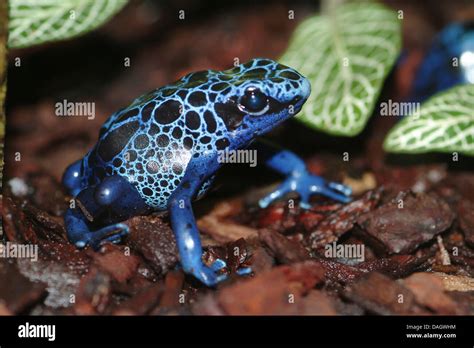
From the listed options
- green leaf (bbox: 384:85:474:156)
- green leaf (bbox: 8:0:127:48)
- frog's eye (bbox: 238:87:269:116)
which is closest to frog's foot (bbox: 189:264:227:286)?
frog's eye (bbox: 238:87:269:116)

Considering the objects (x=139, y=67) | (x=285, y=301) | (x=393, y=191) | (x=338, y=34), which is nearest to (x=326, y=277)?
(x=285, y=301)

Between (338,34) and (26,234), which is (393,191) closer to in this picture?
(338,34)

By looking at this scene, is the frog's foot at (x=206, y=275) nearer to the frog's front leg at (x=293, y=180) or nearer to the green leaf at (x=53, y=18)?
the frog's front leg at (x=293, y=180)

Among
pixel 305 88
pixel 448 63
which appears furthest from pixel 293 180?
pixel 448 63

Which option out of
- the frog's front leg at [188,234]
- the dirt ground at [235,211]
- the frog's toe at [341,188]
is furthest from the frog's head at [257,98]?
the frog's toe at [341,188]

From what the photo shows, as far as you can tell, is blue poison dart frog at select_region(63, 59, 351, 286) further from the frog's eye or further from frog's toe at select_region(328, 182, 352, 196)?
frog's toe at select_region(328, 182, 352, 196)

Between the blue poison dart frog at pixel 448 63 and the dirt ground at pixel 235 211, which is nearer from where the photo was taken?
the dirt ground at pixel 235 211
